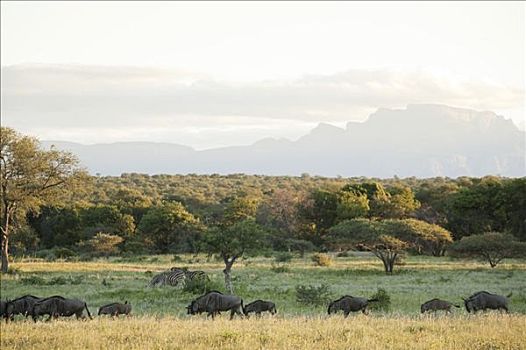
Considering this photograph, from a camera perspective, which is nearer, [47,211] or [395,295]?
[395,295]

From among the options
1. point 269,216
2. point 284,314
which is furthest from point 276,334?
point 269,216

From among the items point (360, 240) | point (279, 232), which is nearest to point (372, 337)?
point (360, 240)

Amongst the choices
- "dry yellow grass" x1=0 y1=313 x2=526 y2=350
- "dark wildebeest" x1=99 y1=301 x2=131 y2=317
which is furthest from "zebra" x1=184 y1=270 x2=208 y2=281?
"dry yellow grass" x1=0 y1=313 x2=526 y2=350

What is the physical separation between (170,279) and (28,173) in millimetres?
15749

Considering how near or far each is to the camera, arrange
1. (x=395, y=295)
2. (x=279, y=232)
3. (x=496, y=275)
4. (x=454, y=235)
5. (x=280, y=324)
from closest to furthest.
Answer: (x=280, y=324)
(x=395, y=295)
(x=496, y=275)
(x=454, y=235)
(x=279, y=232)

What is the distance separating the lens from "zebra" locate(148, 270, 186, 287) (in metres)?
30.2

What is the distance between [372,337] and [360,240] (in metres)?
27.8

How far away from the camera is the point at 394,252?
4188 cm

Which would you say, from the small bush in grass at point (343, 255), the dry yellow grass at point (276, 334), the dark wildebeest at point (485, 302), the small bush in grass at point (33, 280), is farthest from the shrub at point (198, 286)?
the small bush in grass at point (343, 255)

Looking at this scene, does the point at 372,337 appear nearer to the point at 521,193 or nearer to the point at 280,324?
the point at 280,324

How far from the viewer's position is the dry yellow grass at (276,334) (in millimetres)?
13359

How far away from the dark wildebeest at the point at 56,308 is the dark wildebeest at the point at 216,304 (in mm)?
3277

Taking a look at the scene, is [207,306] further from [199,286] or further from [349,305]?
[199,286]

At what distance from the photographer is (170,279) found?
30.4 metres
